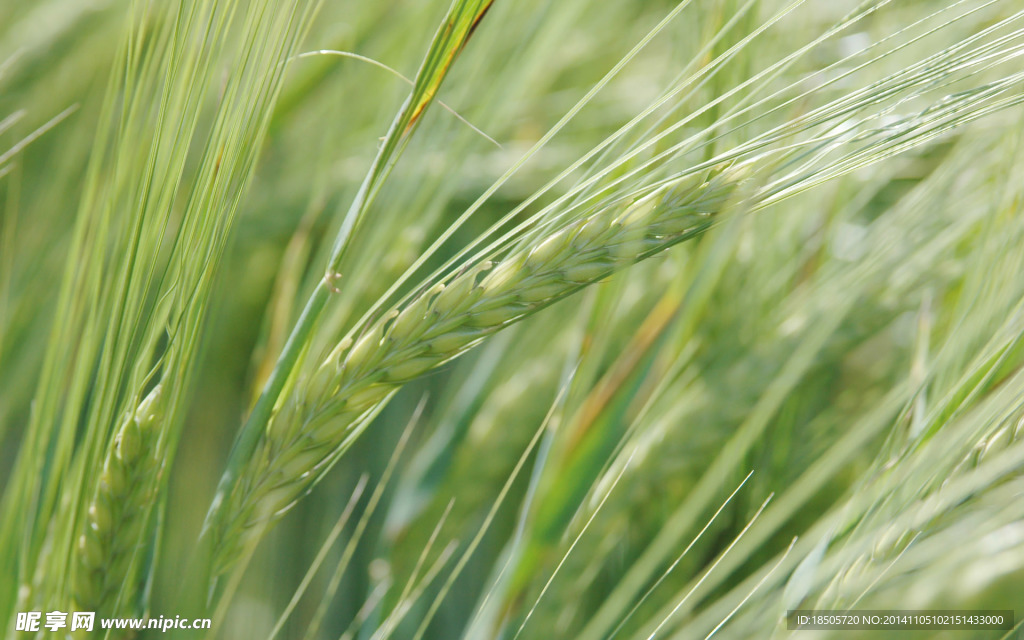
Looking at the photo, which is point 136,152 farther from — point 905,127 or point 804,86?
point 804,86

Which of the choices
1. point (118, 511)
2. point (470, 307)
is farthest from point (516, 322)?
point (118, 511)

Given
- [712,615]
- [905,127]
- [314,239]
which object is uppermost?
[314,239]

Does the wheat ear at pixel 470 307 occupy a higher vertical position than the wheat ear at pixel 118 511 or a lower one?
higher

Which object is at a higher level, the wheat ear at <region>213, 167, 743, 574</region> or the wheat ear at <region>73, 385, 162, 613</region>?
the wheat ear at <region>213, 167, 743, 574</region>

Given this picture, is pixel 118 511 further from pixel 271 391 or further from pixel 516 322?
pixel 516 322

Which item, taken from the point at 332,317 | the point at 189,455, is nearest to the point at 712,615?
the point at 332,317
